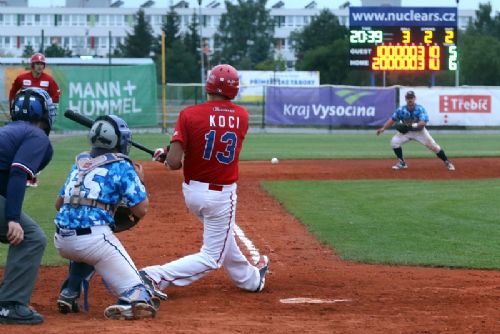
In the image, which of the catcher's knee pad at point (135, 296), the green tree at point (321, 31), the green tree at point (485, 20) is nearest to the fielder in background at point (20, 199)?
the catcher's knee pad at point (135, 296)

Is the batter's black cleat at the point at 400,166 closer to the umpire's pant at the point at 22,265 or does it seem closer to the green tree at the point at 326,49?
the umpire's pant at the point at 22,265

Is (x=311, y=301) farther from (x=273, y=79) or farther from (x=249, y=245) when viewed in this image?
(x=273, y=79)

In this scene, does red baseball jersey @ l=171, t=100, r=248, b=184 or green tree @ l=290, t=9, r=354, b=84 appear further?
green tree @ l=290, t=9, r=354, b=84

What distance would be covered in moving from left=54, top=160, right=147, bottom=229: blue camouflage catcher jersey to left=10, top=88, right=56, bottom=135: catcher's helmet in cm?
52

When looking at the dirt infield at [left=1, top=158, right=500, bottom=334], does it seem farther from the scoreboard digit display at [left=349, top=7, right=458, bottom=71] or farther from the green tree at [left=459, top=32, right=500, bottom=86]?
the green tree at [left=459, top=32, right=500, bottom=86]

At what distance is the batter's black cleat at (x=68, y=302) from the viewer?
731cm

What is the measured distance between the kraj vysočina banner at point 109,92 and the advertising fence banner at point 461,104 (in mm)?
10221

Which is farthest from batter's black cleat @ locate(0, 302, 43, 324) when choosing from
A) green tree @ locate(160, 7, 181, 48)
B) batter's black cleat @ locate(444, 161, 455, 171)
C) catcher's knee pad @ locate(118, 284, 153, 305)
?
green tree @ locate(160, 7, 181, 48)

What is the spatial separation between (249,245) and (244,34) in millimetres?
91665

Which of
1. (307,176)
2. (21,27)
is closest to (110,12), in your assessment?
(21,27)

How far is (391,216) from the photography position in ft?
45.5

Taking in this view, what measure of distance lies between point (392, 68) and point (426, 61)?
4.43 feet

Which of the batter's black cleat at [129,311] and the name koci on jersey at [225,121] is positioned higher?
the name koci on jersey at [225,121]

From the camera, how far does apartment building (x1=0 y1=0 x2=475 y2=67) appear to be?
4624 inches
